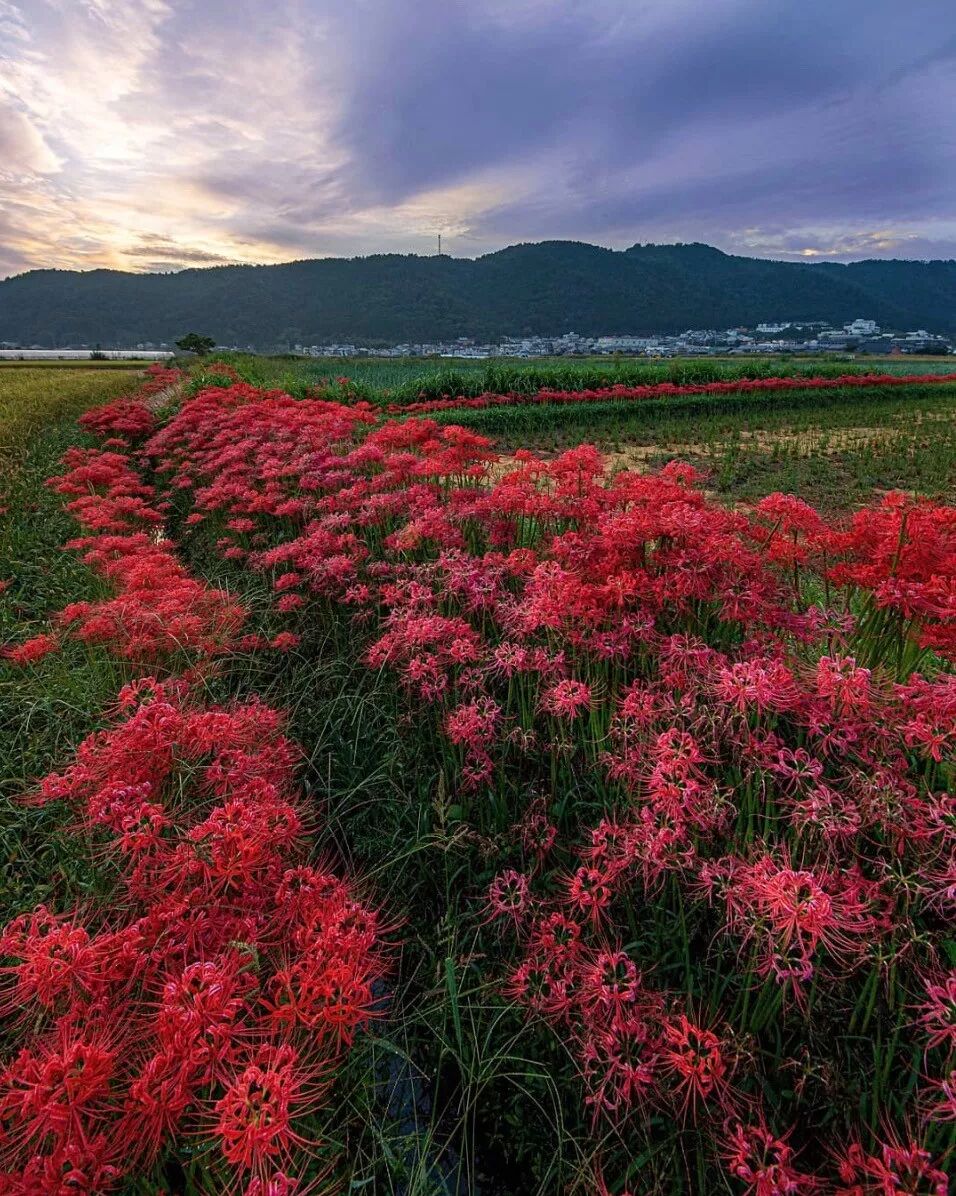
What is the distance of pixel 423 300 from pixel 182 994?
316ft

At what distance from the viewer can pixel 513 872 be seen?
197 cm

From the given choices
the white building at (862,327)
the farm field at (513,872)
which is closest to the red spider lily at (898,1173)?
the farm field at (513,872)

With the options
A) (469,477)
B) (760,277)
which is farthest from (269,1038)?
(760,277)

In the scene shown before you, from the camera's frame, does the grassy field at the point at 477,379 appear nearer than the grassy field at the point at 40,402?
No

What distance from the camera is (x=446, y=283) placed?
93438 millimetres

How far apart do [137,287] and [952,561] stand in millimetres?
110597

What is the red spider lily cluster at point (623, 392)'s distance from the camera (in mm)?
16750

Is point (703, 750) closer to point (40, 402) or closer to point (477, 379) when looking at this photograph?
point (40, 402)

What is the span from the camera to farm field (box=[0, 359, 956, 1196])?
1.23 meters

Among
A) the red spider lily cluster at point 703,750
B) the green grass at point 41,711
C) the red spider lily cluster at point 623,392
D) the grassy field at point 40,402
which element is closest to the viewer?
the red spider lily cluster at point 703,750

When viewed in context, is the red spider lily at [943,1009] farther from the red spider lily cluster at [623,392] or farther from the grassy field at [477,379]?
the red spider lily cluster at [623,392]

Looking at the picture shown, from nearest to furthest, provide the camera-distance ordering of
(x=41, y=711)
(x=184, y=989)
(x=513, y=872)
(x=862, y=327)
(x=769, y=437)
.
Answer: (x=184, y=989) < (x=513, y=872) < (x=41, y=711) < (x=769, y=437) < (x=862, y=327)

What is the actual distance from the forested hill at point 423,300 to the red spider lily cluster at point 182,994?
84327 mm

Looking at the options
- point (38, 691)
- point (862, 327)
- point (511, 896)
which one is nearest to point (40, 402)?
point (38, 691)
